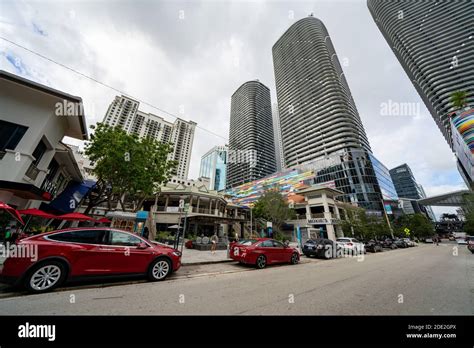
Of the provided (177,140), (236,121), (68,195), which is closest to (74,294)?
(68,195)

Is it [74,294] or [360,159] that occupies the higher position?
[360,159]

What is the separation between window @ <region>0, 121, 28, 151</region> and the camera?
830 cm

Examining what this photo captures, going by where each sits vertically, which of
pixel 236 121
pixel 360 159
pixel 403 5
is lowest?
pixel 360 159

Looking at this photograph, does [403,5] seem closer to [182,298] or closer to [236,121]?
[236,121]

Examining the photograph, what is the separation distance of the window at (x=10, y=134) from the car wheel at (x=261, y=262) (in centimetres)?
1302

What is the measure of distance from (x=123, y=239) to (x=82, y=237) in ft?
3.08

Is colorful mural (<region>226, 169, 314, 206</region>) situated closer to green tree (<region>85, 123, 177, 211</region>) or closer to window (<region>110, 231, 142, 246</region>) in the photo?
green tree (<region>85, 123, 177, 211</region>)

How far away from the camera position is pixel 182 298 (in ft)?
12.7

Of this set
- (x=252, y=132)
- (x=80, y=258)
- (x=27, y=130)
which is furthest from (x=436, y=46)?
(x=27, y=130)

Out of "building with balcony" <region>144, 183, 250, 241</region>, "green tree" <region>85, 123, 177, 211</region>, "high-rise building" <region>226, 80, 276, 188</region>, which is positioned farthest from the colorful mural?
"green tree" <region>85, 123, 177, 211</region>

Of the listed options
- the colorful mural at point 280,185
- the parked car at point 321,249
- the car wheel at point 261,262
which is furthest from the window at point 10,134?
the colorful mural at point 280,185

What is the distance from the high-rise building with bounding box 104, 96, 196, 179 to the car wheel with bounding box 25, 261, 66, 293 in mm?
57656

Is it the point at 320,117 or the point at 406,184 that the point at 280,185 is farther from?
the point at 406,184
